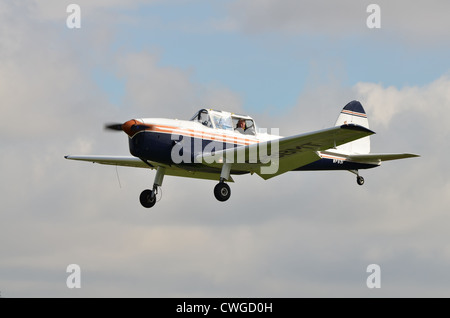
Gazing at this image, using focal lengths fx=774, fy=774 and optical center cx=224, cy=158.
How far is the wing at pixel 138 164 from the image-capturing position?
79.9ft

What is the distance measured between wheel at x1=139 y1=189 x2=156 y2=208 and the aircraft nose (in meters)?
2.41

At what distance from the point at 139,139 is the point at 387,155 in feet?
27.6

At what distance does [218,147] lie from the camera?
75.2ft

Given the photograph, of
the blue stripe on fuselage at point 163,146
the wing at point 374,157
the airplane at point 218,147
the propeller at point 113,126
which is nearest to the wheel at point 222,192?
the airplane at point 218,147

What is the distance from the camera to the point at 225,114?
76.1 feet

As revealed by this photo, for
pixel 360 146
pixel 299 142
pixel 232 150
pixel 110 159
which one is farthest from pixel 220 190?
pixel 360 146

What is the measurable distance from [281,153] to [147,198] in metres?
4.37

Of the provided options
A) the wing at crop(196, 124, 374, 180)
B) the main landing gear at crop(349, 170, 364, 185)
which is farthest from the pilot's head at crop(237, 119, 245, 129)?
the main landing gear at crop(349, 170, 364, 185)

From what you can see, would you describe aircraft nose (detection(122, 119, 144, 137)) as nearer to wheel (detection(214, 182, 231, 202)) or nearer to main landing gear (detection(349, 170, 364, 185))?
wheel (detection(214, 182, 231, 202))

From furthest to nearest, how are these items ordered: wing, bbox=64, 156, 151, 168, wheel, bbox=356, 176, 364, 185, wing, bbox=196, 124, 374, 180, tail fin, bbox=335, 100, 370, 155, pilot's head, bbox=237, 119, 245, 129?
tail fin, bbox=335, 100, 370, 155 < wheel, bbox=356, 176, 364, 185 < wing, bbox=64, 156, 151, 168 < pilot's head, bbox=237, 119, 245, 129 < wing, bbox=196, 124, 374, 180

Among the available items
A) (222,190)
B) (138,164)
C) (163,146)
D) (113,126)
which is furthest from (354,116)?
(113,126)

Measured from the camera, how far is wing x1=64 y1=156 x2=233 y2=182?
2434cm

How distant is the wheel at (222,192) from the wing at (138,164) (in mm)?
1565
